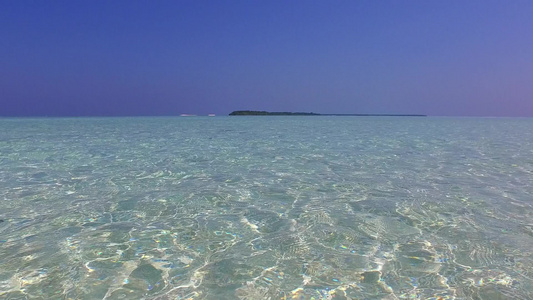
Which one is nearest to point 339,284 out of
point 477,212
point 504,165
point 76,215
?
point 477,212

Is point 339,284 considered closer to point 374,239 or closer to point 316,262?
point 316,262

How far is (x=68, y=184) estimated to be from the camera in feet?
23.4

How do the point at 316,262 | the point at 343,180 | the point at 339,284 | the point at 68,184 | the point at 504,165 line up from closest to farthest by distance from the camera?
the point at 339,284 < the point at 316,262 < the point at 68,184 < the point at 343,180 < the point at 504,165

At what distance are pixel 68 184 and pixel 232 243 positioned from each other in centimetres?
500

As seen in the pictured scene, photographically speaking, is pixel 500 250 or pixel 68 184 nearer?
pixel 500 250

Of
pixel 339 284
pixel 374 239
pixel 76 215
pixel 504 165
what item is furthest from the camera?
pixel 504 165

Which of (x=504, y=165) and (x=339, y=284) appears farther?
(x=504, y=165)

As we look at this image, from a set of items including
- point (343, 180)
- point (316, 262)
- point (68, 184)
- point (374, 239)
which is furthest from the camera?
point (343, 180)

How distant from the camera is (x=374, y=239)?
4156 mm

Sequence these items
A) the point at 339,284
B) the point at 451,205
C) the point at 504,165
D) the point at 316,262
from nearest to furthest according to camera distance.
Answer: the point at 339,284, the point at 316,262, the point at 451,205, the point at 504,165

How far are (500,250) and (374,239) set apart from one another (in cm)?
140

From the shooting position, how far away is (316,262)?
11.6ft

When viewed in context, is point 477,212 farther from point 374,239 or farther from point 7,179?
point 7,179

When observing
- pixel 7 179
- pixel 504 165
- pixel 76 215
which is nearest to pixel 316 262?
Answer: pixel 76 215
